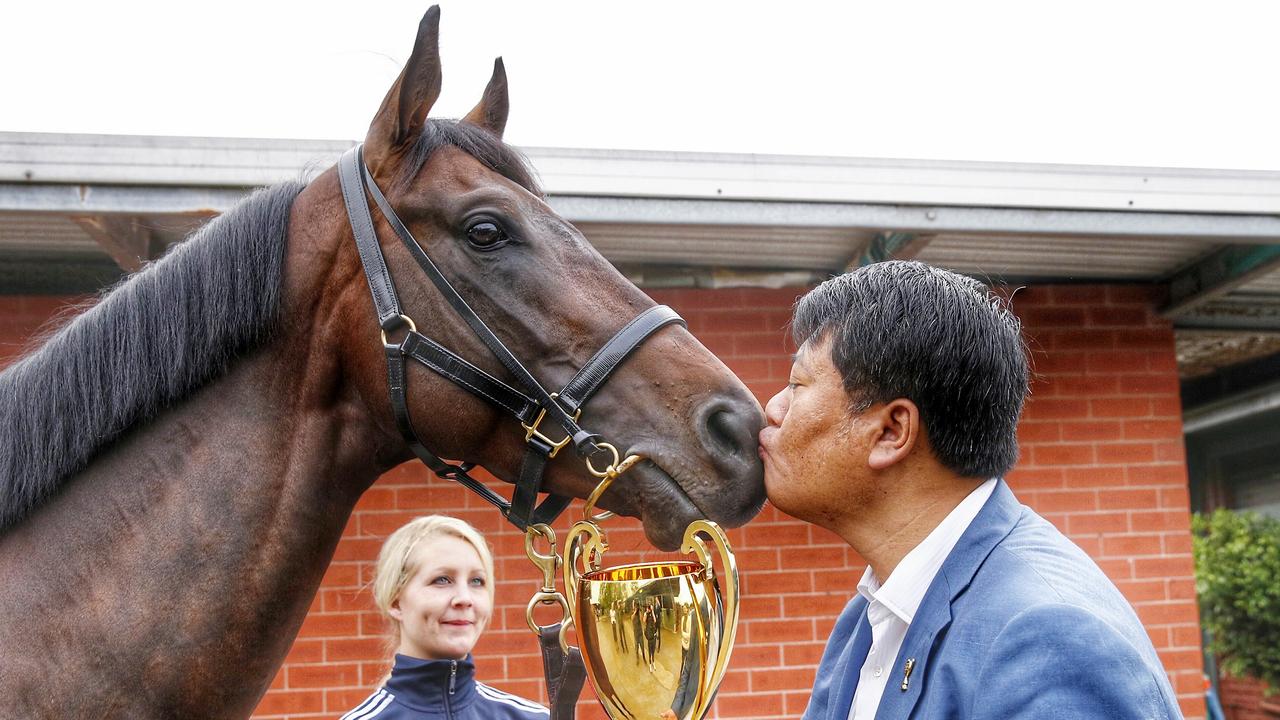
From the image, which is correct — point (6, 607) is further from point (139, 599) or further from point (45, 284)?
point (45, 284)

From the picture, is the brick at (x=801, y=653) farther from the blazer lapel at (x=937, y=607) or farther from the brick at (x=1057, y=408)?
the blazer lapel at (x=937, y=607)

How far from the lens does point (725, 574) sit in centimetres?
158

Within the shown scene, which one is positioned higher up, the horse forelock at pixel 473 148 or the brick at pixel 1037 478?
the horse forelock at pixel 473 148

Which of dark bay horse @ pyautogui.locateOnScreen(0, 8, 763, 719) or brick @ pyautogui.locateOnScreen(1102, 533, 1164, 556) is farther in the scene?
brick @ pyautogui.locateOnScreen(1102, 533, 1164, 556)

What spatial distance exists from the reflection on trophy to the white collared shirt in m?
0.25

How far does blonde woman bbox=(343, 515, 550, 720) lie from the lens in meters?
2.91

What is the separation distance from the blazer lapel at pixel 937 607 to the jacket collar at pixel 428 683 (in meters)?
1.72

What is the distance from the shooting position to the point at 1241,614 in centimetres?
945

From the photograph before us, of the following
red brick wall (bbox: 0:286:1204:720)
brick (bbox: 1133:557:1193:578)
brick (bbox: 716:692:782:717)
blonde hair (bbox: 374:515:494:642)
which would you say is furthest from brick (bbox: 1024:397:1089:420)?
blonde hair (bbox: 374:515:494:642)

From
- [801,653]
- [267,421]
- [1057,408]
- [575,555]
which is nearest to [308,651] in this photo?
[801,653]

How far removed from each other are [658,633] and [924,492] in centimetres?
51

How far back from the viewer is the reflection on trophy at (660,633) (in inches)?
68.7

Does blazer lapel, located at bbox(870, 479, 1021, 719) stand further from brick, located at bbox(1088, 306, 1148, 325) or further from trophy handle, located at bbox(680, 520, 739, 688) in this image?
brick, located at bbox(1088, 306, 1148, 325)

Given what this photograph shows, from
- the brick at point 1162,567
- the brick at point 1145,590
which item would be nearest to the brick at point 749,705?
the brick at point 1145,590
